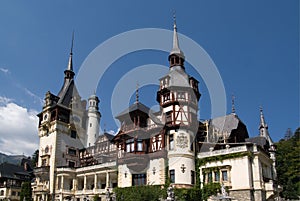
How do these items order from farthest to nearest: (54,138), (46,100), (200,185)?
(46,100) < (54,138) < (200,185)

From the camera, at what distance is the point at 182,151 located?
36906 millimetres

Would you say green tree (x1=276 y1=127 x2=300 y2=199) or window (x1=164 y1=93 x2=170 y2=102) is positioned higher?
window (x1=164 y1=93 x2=170 y2=102)

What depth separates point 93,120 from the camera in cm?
6116

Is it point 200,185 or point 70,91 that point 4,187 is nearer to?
point 70,91

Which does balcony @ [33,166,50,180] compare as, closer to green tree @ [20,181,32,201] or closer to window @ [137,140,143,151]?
green tree @ [20,181,32,201]

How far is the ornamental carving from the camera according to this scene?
37.2 metres

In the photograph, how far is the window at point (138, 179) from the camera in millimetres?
38812

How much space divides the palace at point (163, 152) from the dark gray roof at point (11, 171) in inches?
621

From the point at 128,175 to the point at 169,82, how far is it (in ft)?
44.4

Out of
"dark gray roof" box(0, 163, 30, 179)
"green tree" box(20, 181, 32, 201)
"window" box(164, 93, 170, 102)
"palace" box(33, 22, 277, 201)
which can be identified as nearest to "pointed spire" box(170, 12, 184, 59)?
"palace" box(33, 22, 277, 201)

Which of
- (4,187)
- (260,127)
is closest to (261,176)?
(260,127)

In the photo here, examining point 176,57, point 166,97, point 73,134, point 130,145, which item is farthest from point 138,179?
point 73,134

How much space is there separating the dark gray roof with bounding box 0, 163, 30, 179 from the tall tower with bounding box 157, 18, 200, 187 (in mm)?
40121

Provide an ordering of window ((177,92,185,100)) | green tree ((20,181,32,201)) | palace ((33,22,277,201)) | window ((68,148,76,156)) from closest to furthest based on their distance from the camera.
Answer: palace ((33,22,277,201)) → window ((177,92,185,100)) → green tree ((20,181,32,201)) → window ((68,148,76,156))
